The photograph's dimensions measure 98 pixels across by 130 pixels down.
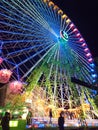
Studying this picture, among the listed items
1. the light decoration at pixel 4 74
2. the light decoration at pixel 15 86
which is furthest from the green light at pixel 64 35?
the light decoration at pixel 4 74

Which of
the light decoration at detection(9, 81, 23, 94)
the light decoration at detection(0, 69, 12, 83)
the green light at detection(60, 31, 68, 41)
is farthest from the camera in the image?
the green light at detection(60, 31, 68, 41)

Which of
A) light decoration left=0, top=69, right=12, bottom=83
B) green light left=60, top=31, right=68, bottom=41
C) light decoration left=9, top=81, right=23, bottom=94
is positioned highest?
green light left=60, top=31, right=68, bottom=41

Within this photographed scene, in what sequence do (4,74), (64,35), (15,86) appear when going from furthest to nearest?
(64,35)
(15,86)
(4,74)

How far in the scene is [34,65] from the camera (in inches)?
1102

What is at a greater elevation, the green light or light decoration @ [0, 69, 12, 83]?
the green light

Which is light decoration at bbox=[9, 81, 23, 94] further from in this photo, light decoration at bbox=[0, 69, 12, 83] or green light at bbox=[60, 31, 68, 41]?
green light at bbox=[60, 31, 68, 41]

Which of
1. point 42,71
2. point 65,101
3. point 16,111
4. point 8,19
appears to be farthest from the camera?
point 65,101

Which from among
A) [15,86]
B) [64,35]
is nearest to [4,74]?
[15,86]

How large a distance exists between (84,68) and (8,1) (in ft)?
34.0

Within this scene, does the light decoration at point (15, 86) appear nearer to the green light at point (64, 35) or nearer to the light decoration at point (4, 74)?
the light decoration at point (4, 74)

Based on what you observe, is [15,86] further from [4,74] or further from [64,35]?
[64,35]

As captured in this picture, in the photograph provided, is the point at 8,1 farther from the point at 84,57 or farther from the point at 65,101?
the point at 65,101

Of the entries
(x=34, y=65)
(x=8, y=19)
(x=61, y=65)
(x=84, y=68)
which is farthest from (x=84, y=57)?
(x=8, y=19)

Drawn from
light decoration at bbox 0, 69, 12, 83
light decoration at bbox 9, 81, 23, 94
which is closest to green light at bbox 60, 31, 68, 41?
light decoration at bbox 9, 81, 23, 94
